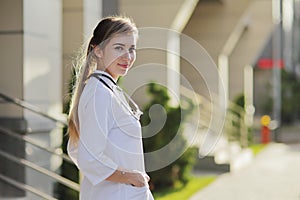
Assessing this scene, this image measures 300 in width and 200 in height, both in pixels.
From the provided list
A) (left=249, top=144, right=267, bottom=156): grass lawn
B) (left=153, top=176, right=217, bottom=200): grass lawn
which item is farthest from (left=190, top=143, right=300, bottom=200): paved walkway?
(left=249, top=144, right=267, bottom=156): grass lawn

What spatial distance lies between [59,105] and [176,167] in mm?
3099

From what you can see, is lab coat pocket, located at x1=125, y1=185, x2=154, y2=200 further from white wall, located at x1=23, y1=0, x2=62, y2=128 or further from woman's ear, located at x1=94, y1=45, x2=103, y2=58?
white wall, located at x1=23, y1=0, x2=62, y2=128

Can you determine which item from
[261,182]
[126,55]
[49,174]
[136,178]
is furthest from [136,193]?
[261,182]

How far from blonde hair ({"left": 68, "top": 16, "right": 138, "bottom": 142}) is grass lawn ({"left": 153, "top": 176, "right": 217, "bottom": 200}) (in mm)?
6006

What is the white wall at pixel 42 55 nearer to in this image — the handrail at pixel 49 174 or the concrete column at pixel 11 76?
the concrete column at pixel 11 76

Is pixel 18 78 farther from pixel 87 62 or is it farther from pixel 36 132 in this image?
pixel 87 62

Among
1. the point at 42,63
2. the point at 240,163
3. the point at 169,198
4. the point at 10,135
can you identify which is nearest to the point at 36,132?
the point at 10,135

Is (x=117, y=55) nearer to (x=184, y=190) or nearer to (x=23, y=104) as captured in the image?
(x=23, y=104)

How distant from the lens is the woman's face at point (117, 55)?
9.13ft

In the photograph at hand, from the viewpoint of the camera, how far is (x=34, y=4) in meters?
6.53

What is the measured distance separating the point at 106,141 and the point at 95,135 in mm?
62

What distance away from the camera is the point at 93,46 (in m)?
2.86

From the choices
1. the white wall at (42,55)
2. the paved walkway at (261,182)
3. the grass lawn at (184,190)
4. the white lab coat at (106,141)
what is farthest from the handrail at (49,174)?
the paved walkway at (261,182)

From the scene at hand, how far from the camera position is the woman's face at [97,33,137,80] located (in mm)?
2783
